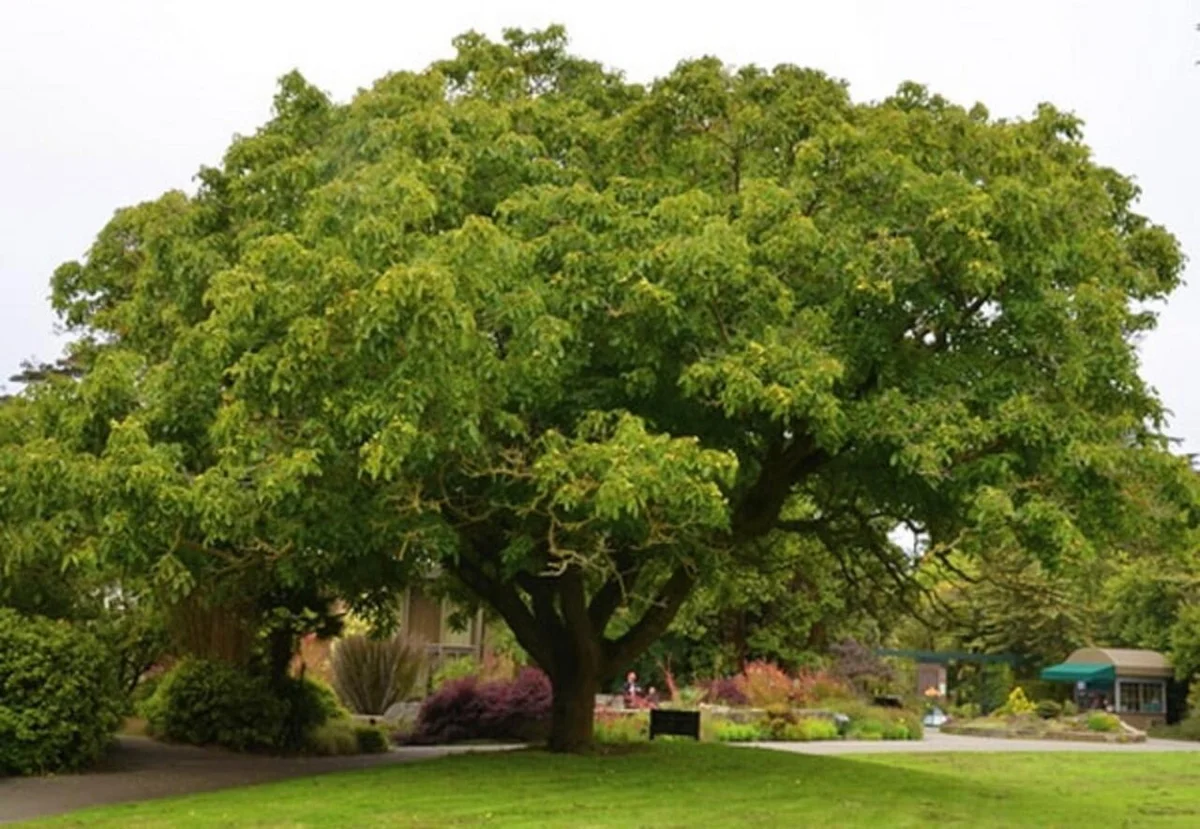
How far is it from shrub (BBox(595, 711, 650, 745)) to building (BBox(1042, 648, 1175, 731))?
23.7 metres

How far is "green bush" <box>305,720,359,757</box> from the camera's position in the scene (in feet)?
68.1

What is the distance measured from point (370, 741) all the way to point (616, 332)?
11.8 m

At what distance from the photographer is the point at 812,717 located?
30.9 m

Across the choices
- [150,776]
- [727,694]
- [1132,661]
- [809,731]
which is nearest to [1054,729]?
[727,694]

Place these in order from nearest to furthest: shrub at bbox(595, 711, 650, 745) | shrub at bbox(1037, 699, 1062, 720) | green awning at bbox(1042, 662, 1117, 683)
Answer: shrub at bbox(595, 711, 650, 745) → shrub at bbox(1037, 699, 1062, 720) → green awning at bbox(1042, 662, 1117, 683)

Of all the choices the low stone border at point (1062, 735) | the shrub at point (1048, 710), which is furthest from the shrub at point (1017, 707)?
the low stone border at point (1062, 735)

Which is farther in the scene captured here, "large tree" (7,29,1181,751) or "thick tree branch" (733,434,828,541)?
"thick tree branch" (733,434,828,541)

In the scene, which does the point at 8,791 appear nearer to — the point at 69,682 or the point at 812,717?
the point at 69,682

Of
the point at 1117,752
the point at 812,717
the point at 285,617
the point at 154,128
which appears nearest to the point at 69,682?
the point at 285,617

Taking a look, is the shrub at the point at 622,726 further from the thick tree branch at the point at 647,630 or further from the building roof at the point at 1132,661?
the building roof at the point at 1132,661

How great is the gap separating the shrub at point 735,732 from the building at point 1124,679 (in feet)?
69.1

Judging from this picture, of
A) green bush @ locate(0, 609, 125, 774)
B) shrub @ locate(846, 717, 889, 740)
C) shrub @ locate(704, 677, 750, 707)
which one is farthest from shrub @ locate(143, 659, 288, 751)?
shrub @ locate(846, 717, 889, 740)

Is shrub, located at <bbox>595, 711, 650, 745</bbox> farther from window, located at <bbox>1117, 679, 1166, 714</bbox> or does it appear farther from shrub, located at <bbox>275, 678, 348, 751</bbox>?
window, located at <bbox>1117, 679, 1166, 714</bbox>

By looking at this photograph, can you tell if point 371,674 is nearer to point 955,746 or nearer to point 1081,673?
point 955,746
